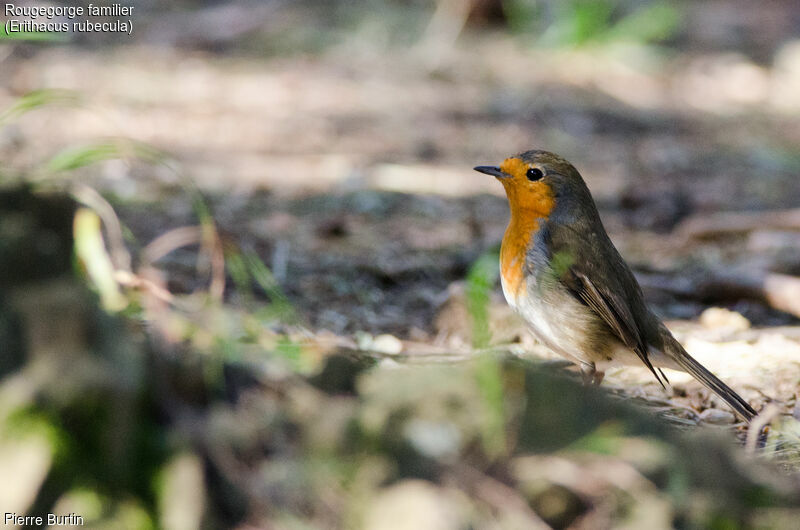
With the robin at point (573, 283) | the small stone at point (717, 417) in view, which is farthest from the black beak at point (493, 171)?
the small stone at point (717, 417)

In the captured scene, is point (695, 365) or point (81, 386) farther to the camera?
point (695, 365)

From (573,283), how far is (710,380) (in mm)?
537

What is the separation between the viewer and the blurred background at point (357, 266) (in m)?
1.71

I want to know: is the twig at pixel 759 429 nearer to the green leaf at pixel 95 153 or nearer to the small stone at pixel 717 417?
the small stone at pixel 717 417

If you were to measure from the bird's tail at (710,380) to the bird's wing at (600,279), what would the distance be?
8 centimetres

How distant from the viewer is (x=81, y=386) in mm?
1843

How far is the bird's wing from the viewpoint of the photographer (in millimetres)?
2592

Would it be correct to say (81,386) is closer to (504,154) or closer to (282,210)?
(282,210)

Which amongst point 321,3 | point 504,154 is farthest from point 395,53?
point 504,154

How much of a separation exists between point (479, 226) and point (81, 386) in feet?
10.3

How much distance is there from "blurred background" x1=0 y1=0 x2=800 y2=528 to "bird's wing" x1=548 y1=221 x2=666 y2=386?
21 centimetres

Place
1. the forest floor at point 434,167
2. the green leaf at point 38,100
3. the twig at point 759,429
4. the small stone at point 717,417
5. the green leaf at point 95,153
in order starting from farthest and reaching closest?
1. the forest floor at point 434,167
2. the green leaf at point 95,153
3. the green leaf at point 38,100
4. the small stone at point 717,417
5. the twig at point 759,429

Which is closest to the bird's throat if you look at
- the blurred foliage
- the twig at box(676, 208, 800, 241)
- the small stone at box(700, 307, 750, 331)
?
the small stone at box(700, 307, 750, 331)

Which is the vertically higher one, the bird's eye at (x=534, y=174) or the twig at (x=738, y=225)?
the bird's eye at (x=534, y=174)
